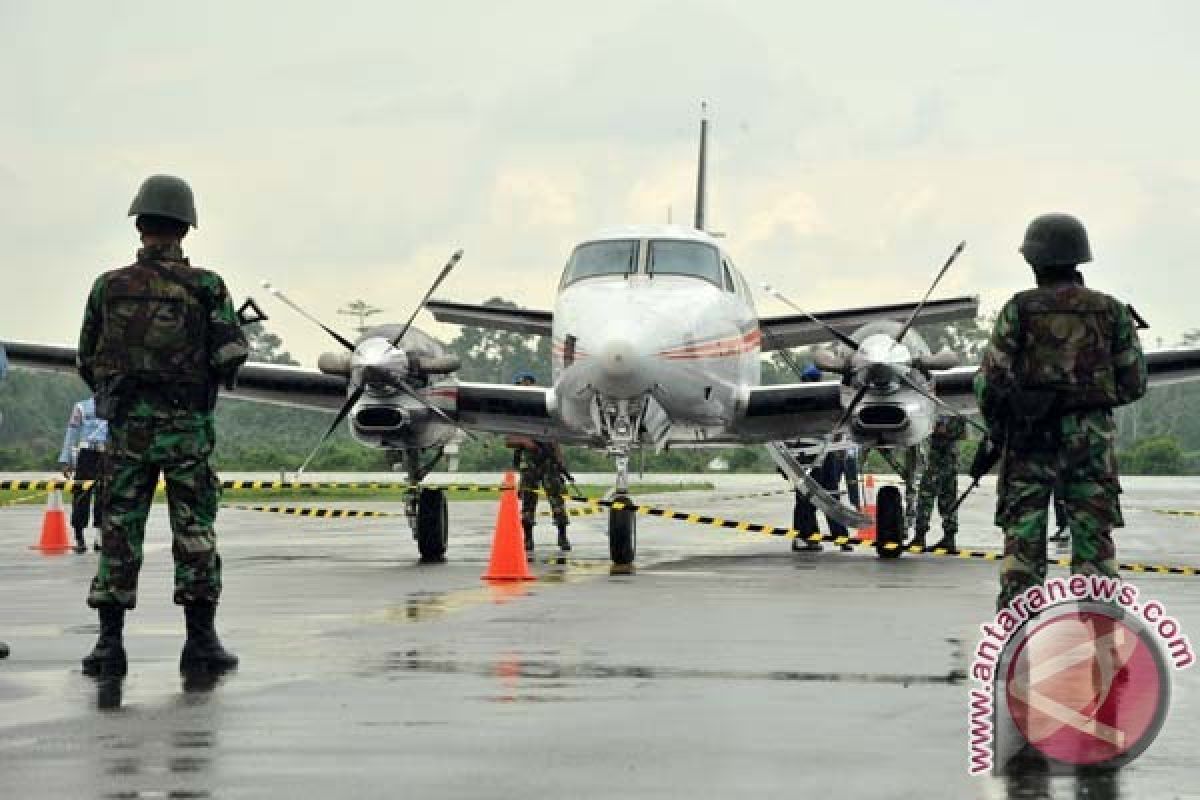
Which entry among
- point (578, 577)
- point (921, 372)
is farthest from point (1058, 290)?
point (921, 372)

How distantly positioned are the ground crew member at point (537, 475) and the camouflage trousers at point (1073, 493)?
1403 cm

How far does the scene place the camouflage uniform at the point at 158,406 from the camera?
10672 mm

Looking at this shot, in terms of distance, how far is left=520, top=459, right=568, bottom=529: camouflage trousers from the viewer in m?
23.6

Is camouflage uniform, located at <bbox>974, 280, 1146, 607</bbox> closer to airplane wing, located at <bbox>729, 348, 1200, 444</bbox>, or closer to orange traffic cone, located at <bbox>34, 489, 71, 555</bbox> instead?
airplane wing, located at <bbox>729, 348, 1200, 444</bbox>

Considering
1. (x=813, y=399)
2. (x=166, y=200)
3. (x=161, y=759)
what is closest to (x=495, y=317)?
(x=813, y=399)

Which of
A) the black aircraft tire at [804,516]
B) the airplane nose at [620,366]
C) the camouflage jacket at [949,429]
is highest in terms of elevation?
the airplane nose at [620,366]

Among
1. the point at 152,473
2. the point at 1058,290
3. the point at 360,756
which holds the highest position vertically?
the point at 1058,290

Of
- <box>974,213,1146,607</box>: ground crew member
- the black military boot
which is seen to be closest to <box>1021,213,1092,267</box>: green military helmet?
<box>974,213,1146,607</box>: ground crew member

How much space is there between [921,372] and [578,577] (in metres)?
5.34

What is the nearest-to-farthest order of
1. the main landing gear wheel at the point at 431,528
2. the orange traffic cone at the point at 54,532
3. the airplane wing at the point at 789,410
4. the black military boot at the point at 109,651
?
1. the black military boot at the point at 109,651
2. the main landing gear wheel at the point at 431,528
3. the airplane wing at the point at 789,410
4. the orange traffic cone at the point at 54,532

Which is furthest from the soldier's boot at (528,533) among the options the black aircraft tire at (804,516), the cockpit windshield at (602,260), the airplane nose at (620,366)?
the airplane nose at (620,366)

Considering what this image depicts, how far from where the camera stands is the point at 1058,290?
970cm

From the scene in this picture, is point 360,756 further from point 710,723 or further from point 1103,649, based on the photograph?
point 1103,649

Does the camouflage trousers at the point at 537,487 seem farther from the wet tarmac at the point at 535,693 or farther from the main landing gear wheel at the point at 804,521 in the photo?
the wet tarmac at the point at 535,693
